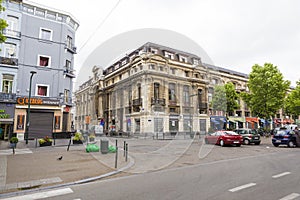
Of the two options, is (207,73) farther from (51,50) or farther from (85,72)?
(51,50)

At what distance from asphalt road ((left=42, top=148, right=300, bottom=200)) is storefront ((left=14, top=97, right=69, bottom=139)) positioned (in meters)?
18.9

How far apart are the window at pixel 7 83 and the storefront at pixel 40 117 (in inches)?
57.9

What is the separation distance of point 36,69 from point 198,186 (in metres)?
23.0

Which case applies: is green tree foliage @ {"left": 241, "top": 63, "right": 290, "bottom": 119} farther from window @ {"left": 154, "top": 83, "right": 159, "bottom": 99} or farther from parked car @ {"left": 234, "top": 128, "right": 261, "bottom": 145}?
window @ {"left": 154, "top": 83, "right": 159, "bottom": 99}

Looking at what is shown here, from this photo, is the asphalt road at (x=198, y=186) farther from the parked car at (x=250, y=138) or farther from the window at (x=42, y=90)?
the window at (x=42, y=90)

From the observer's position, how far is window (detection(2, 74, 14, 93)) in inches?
803

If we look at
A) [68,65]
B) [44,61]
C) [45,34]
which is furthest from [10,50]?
[68,65]

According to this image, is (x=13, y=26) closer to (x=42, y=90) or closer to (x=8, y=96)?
(x=42, y=90)

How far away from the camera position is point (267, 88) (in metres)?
26.9

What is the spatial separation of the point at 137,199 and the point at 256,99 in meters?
27.8

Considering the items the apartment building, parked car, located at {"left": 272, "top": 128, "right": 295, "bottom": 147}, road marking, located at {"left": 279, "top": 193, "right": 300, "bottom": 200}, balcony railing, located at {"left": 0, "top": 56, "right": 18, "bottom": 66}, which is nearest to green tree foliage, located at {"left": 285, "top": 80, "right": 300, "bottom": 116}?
parked car, located at {"left": 272, "top": 128, "right": 295, "bottom": 147}

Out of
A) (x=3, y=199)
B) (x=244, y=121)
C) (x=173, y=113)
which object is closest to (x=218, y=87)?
(x=173, y=113)

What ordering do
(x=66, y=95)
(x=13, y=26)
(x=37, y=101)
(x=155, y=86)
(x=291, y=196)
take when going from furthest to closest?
(x=66, y=95) < (x=37, y=101) < (x=13, y=26) < (x=155, y=86) < (x=291, y=196)

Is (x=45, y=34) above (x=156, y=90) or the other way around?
above
